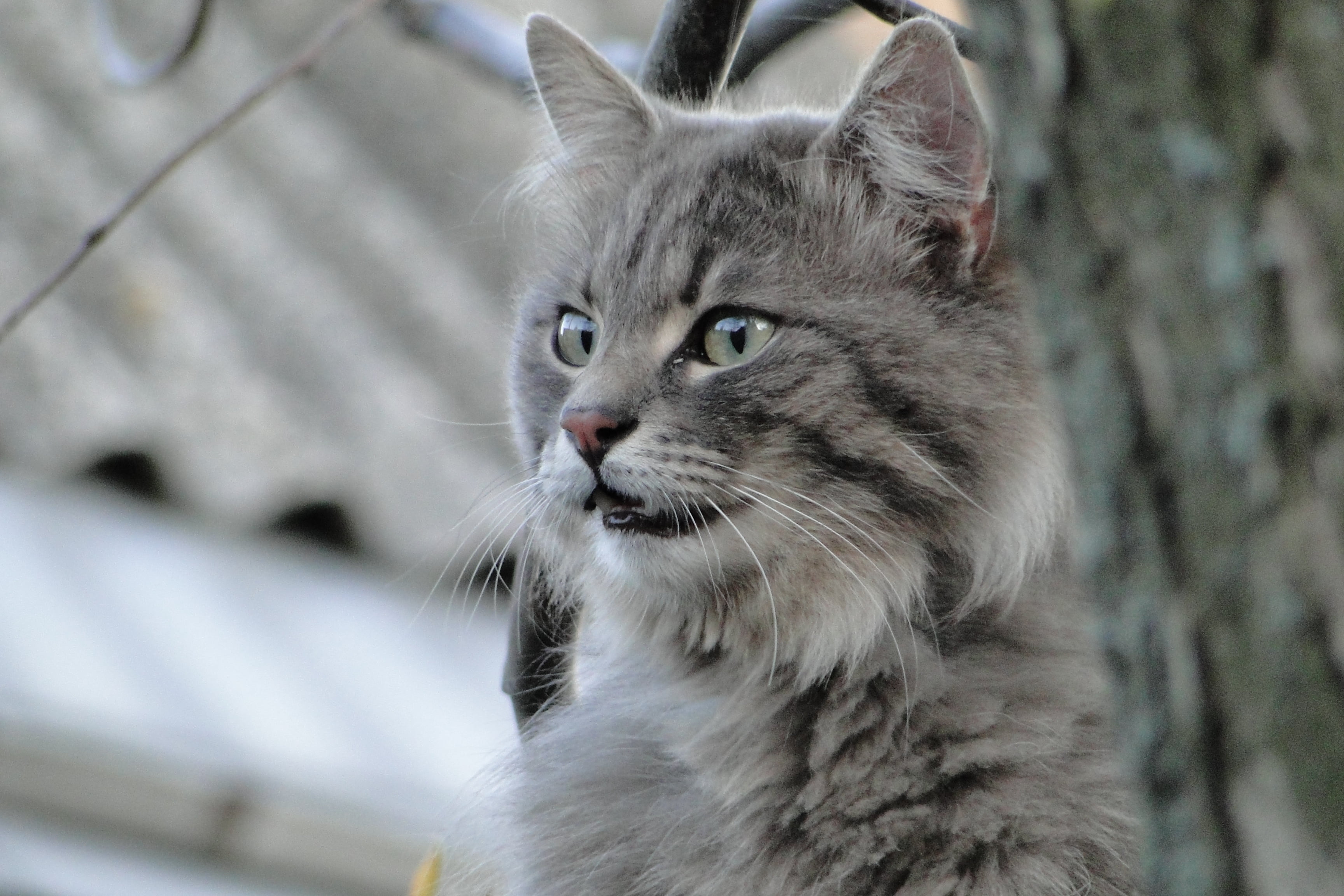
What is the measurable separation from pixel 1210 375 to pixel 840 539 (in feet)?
3.60

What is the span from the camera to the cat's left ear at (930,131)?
171 cm

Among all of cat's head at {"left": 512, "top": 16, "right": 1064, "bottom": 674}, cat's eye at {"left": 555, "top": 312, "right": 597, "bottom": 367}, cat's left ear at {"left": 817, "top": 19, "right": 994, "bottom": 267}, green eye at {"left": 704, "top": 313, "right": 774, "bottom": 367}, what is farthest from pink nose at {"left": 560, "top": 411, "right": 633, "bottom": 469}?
cat's left ear at {"left": 817, "top": 19, "right": 994, "bottom": 267}

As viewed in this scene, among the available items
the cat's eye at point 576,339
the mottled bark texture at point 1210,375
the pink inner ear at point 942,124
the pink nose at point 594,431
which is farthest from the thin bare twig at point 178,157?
the mottled bark texture at point 1210,375

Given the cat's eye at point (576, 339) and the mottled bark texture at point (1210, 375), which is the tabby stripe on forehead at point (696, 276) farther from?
the mottled bark texture at point (1210, 375)

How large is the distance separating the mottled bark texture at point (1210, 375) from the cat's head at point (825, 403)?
39.8 inches

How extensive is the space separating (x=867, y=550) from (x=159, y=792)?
73.7 inches

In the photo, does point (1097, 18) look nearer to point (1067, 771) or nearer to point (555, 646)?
point (1067, 771)

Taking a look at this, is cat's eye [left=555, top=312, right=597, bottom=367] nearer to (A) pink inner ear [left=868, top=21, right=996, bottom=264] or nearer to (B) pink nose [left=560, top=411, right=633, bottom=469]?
(B) pink nose [left=560, top=411, right=633, bottom=469]

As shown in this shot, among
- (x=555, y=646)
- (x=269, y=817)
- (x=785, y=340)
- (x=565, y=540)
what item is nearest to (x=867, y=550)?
(x=785, y=340)

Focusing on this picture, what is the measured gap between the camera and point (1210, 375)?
0.62 metres

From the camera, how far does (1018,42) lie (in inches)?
26.6

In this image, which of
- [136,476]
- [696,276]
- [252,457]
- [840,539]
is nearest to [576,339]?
[696,276]

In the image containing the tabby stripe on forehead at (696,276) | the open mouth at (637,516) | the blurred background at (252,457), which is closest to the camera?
the open mouth at (637,516)

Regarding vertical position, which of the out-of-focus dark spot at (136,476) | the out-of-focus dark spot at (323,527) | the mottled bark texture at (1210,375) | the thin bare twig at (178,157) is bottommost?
the mottled bark texture at (1210,375)
